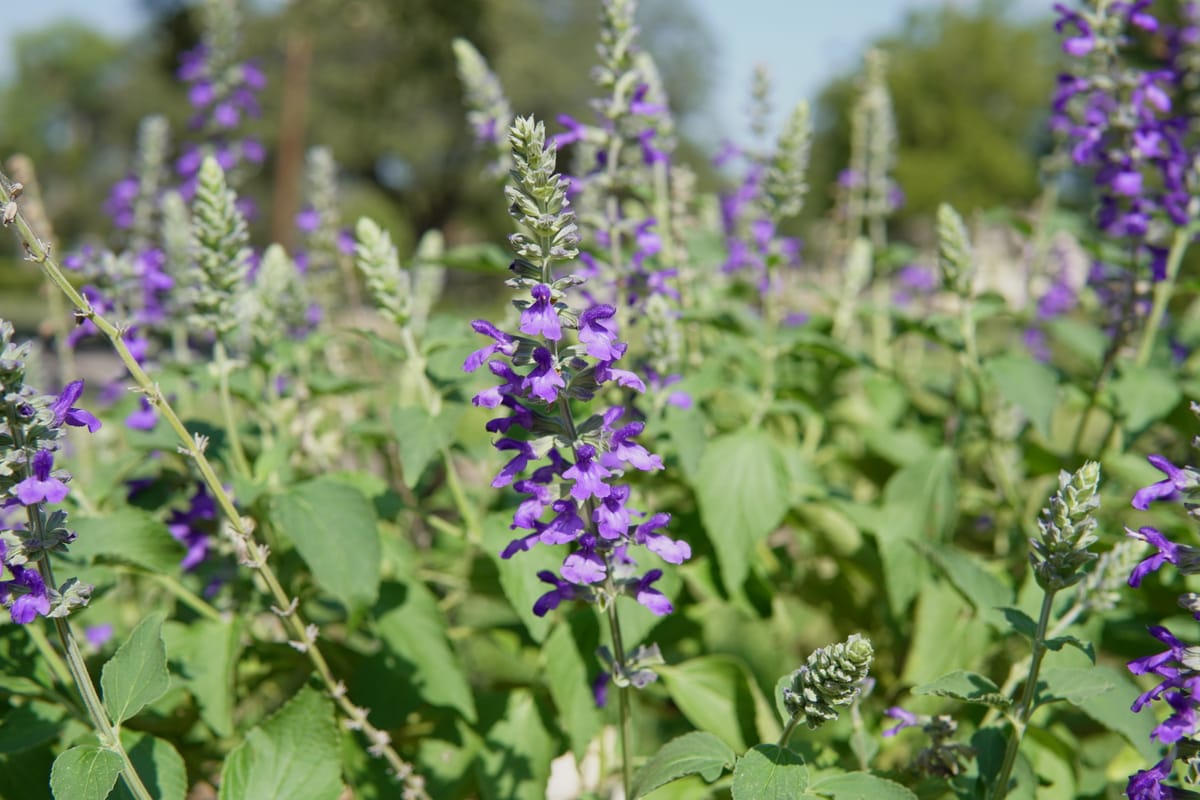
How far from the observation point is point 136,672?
207cm

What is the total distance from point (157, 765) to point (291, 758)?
0.31 metres

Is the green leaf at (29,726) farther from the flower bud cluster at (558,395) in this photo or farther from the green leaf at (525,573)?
the flower bud cluster at (558,395)

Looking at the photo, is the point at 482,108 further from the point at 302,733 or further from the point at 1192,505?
the point at 1192,505

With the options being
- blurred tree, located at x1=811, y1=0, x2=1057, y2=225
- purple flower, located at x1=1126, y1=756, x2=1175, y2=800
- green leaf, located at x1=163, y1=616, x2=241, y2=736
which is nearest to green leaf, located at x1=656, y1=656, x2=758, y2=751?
purple flower, located at x1=1126, y1=756, x2=1175, y2=800

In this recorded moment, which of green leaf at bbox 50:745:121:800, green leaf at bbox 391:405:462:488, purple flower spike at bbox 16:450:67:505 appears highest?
purple flower spike at bbox 16:450:67:505

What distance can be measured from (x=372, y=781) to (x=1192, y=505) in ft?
7.53

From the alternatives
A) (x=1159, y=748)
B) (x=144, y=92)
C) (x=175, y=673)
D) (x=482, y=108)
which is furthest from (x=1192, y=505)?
(x=144, y=92)

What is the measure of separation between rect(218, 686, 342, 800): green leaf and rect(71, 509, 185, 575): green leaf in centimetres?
58

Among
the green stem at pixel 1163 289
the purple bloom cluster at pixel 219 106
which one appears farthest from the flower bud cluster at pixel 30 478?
the green stem at pixel 1163 289

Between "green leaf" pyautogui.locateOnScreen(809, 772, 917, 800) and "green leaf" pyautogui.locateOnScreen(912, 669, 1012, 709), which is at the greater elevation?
"green leaf" pyautogui.locateOnScreen(912, 669, 1012, 709)

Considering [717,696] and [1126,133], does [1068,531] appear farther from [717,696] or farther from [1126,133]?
[1126,133]

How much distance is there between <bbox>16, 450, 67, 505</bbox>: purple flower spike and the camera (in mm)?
1797

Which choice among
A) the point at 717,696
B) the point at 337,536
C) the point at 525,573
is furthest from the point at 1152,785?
the point at 337,536

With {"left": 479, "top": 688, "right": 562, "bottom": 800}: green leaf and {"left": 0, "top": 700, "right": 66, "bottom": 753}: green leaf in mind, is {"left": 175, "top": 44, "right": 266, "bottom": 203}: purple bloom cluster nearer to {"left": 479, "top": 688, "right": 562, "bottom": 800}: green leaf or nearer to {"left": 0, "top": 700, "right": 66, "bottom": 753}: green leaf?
{"left": 0, "top": 700, "right": 66, "bottom": 753}: green leaf
